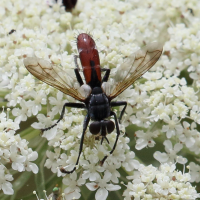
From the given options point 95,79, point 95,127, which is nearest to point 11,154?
point 95,127

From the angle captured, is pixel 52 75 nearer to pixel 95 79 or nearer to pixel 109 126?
pixel 95 79

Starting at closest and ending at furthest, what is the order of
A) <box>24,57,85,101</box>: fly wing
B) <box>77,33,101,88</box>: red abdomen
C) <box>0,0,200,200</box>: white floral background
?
<box>24,57,85,101</box>: fly wing → <box>0,0,200,200</box>: white floral background → <box>77,33,101,88</box>: red abdomen

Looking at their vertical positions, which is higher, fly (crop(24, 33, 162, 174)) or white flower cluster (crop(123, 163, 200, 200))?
fly (crop(24, 33, 162, 174))

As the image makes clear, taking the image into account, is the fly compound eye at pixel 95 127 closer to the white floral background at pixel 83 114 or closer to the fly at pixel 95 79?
the fly at pixel 95 79

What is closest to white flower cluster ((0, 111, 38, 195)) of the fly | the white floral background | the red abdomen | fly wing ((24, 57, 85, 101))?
the white floral background

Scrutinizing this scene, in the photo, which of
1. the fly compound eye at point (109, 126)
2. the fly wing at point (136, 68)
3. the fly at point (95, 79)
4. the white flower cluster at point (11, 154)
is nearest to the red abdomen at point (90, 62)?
the fly at point (95, 79)

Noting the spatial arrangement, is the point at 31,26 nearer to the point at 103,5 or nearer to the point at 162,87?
the point at 103,5

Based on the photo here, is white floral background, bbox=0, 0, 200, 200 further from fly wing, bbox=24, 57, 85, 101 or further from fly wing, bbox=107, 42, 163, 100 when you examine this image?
fly wing, bbox=24, 57, 85, 101
